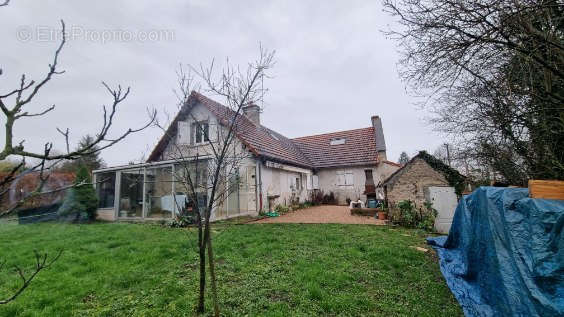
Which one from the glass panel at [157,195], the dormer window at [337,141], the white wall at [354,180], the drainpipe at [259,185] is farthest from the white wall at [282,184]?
the dormer window at [337,141]

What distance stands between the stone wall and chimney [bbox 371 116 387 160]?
24.9 ft

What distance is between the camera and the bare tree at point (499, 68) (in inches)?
128

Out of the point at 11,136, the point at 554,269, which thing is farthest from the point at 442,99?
the point at 11,136

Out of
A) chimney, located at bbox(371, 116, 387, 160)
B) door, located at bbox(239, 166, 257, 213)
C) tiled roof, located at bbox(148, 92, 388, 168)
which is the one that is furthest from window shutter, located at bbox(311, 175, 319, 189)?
door, located at bbox(239, 166, 257, 213)

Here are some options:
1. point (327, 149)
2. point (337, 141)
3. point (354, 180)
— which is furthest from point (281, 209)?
point (337, 141)

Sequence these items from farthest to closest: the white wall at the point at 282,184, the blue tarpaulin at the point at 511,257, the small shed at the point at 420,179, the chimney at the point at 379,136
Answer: the chimney at the point at 379,136 → the white wall at the point at 282,184 → the small shed at the point at 420,179 → the blue tarpaulin at the point at 511,257

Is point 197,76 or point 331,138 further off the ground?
point 331,138

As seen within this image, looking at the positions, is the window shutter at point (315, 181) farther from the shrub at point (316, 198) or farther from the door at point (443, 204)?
the door at point (443, 204)

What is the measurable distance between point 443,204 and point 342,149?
10504 millimetres

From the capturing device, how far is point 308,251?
5.71 metres

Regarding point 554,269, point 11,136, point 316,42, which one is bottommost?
point 554,269

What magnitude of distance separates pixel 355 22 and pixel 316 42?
7.16ft

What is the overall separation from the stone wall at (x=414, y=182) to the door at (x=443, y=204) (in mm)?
259

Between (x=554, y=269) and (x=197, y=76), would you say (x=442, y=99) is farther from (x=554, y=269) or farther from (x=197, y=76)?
(x=197, y=76)
